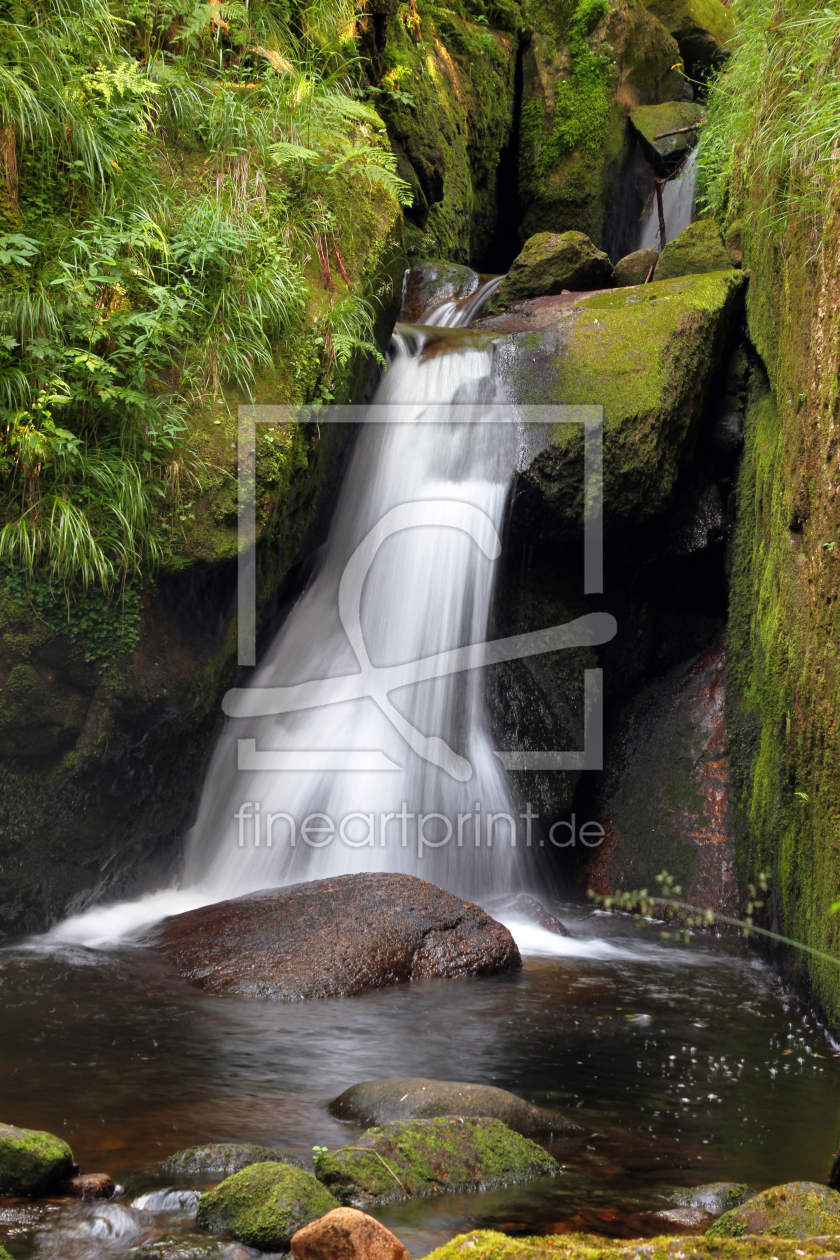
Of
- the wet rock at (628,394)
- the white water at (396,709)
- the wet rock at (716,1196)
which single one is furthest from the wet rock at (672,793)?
the wet rock at (716,1196)

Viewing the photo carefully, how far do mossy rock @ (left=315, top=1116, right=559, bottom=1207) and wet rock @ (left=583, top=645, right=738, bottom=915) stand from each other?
3956mm

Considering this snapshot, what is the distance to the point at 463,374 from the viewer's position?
24.2 feet

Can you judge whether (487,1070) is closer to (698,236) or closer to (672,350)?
(672,350)

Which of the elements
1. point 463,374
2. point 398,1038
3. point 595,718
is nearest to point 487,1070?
point 398,1038

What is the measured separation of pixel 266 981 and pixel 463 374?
4.78 metres

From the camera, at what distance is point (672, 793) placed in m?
7.06

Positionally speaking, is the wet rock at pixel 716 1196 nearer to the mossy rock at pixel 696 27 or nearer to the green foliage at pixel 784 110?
the green foliage at pixel 784 110

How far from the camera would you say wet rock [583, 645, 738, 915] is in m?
6.66

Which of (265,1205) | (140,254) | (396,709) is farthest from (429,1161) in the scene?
(140,254)

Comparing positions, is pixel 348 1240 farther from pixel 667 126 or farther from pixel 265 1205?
pixel 667 126

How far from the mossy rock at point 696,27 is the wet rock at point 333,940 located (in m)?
14.5

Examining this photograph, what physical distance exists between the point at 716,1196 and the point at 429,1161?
0.77 metres

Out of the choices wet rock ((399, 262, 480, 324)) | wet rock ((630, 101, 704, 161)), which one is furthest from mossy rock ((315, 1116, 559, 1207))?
wet rock ((630, 101, 704, 161))

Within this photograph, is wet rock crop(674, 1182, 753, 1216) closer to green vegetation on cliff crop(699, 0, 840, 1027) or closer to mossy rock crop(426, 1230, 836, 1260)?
mossy rock crop(426, 1230, 836, 1260)
